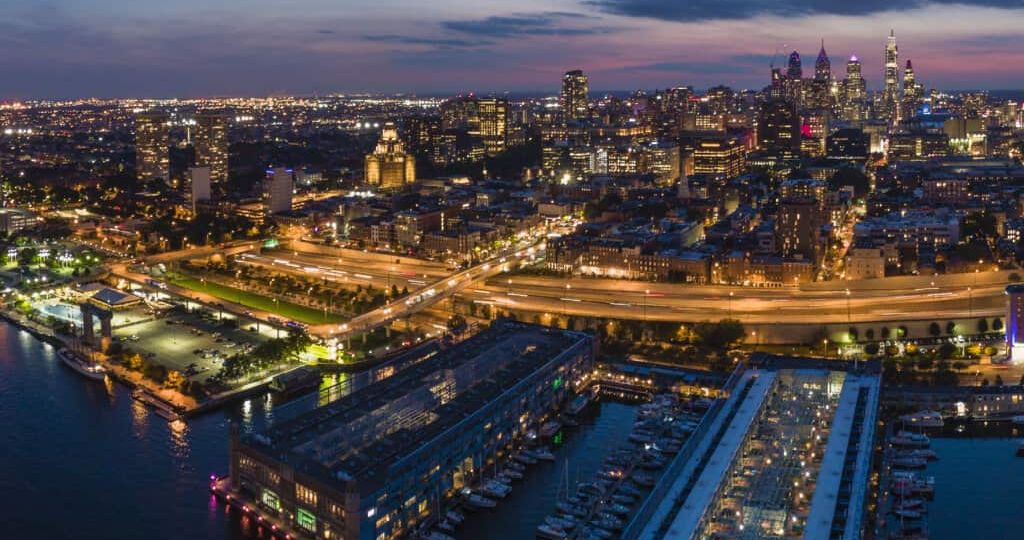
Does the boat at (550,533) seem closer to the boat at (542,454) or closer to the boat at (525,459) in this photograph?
the boat at (525,459)

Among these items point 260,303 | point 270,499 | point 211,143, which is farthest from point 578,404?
point 211,143

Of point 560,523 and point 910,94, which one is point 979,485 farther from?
point 910,94

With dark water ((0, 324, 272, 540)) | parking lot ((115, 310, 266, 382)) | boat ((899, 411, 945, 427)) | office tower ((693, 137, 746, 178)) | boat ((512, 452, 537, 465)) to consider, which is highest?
office tower ((693, 137, 746, 178))

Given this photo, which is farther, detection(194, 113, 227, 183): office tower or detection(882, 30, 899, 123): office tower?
detection(882, 30, 899, 123): office tower

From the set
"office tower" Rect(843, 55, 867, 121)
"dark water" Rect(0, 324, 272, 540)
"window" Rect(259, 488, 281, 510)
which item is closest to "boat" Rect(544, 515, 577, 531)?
"window" Rect(259, 488, 281, 510)

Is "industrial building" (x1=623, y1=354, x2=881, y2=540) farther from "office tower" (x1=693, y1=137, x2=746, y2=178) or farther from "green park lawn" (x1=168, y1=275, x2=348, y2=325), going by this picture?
"office tower" (x1=693, y1=137, x2=746, y2=178)

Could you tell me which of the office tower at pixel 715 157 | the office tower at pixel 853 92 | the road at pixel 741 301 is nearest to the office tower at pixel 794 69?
the office tower at pixel 853 92

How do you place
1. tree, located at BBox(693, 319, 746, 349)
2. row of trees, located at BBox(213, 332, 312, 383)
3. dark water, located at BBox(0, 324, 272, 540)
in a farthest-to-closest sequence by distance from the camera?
1. tree, located at BBox(693, 319, 746, 349)
2. row of trees, located at BBox(213, 332, 312, 383)
3. dark water, located at BBox(0, 324, 272, 540)
